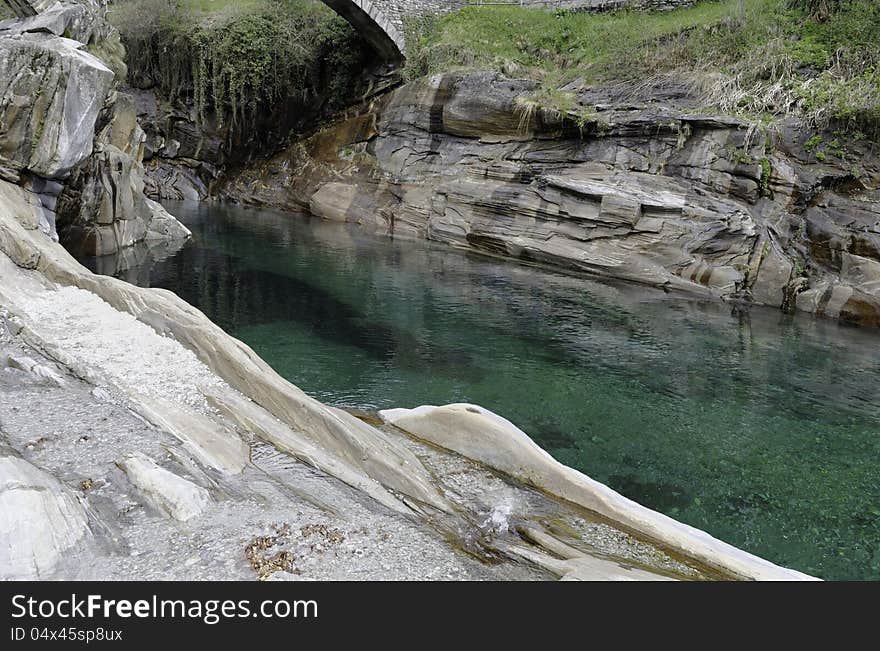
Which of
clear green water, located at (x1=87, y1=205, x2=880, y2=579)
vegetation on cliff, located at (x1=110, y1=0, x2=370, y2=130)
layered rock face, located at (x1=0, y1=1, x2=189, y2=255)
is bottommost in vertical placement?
clear green water, located at (x1=87, y1=205, x2=880, y2=579)

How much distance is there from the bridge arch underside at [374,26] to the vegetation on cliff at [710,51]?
2.59 feet

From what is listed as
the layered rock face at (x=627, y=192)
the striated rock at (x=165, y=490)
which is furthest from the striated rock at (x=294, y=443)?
the layered rock face at (x=627, y=192)

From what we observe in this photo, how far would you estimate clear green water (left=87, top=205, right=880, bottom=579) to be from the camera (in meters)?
7.29

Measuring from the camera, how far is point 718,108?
19016 millimetres

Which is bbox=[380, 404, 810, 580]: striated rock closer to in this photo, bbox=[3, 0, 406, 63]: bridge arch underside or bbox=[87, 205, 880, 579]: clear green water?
bbox=[87, 205, 880, 579]: clear green water

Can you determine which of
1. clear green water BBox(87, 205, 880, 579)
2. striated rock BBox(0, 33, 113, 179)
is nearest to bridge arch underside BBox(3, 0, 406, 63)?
clear green water BBox(87, 205, 880, 579)

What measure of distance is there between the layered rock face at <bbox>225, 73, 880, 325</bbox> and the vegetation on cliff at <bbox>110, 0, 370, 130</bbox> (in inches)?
241

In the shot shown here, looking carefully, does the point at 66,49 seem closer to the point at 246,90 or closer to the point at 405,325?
the point at 405,325

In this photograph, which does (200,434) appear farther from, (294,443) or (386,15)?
(386,15)

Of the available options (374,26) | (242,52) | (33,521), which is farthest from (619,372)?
(242,52)

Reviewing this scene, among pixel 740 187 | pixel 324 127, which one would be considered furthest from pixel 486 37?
pixel 740 187

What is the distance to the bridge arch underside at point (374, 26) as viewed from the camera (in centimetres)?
2678

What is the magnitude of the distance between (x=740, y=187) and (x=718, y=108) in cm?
282

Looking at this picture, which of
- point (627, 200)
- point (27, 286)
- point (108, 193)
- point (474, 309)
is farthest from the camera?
point (627, 200)
